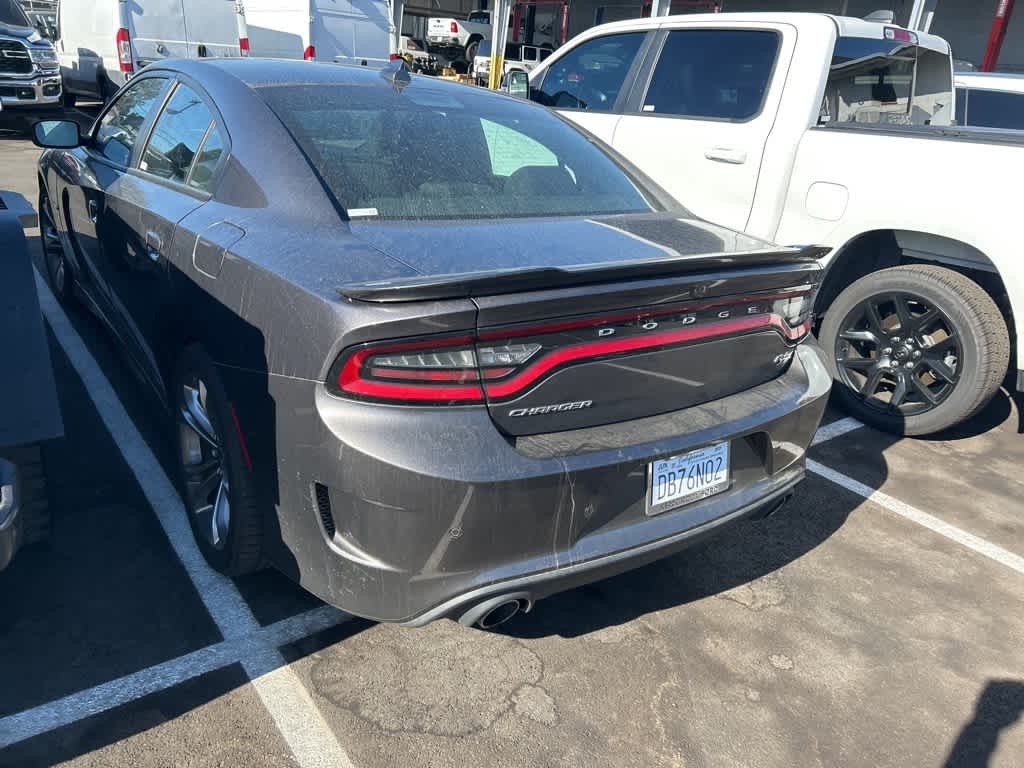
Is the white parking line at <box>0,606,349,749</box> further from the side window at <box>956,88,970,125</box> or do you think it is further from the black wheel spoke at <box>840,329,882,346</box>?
the side window at <box>956,88,970,125</box>

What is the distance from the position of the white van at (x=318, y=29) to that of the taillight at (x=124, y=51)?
7.06ft

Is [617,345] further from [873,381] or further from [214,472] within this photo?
[873,381]

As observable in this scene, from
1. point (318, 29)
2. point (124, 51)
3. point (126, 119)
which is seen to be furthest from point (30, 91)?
point (126, 119)

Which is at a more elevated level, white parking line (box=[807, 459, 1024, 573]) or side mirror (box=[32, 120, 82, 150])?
side mirror (box=[32, 120, 82, 150])


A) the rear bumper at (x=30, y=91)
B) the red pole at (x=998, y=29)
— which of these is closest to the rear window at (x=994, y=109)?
the red pole at (x=998, y=29)

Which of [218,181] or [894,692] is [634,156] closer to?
[218,181]

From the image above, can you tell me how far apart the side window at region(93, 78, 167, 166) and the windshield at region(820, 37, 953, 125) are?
340 cm

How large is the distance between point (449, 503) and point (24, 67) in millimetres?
13356

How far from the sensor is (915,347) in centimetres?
411

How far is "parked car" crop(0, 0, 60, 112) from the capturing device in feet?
38.4

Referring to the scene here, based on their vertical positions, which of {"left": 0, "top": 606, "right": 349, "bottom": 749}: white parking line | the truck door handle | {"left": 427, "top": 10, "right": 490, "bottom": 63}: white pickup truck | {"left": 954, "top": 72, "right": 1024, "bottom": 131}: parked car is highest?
{"left": 427, "top": 10, "right": 490, "bottom": 63}: white pickup truck

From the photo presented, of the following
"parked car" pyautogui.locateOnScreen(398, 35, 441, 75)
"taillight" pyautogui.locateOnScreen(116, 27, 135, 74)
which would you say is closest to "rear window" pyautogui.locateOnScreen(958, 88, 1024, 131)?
"taillight" pyautogui.locateOnScreen(116, 27, 135, 74)

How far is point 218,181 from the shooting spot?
2578 mm

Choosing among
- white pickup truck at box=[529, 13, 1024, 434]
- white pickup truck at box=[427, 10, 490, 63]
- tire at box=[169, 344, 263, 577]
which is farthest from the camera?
white pickup truck at box=[427, 10, 490, 63]
